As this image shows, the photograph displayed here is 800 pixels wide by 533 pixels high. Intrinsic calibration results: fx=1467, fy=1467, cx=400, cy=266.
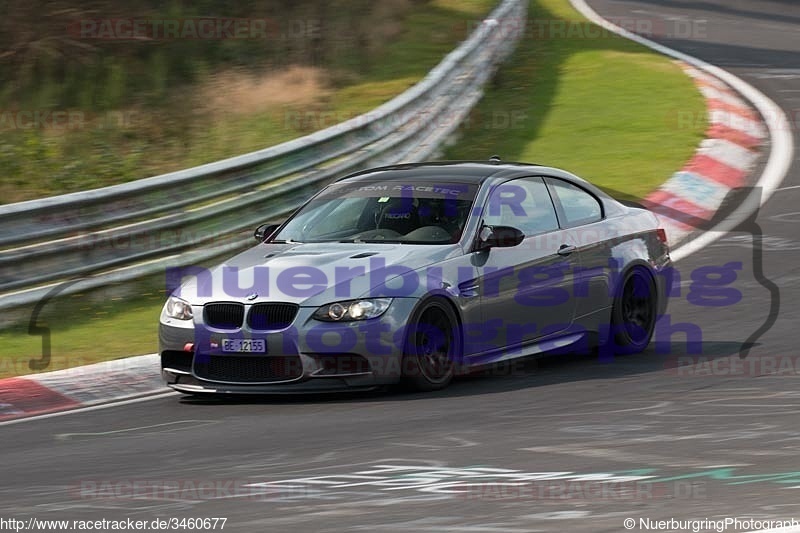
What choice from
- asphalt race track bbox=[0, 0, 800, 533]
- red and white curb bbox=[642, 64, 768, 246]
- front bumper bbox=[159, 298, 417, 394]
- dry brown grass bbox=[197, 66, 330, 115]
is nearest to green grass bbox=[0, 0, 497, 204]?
dry brown grass bbox=[197, 66, 330, 115]

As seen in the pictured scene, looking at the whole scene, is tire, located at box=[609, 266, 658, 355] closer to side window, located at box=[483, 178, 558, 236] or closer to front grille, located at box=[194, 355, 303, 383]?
side window, located at box=[483, 178, 558, 236]

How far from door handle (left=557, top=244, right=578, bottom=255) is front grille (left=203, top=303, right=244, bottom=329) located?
7.86 feet

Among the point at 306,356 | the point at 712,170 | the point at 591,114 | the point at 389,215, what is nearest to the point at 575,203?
the point at 389,215

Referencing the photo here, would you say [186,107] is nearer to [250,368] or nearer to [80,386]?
[80,386]

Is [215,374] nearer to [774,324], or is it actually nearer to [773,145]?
Answer: [774,324]

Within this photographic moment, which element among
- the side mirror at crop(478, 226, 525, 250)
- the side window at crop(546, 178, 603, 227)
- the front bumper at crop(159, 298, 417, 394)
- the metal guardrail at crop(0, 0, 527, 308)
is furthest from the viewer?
the metal guardrail at crop(0, 0, 527, 308)

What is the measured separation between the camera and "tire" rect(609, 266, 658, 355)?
34.2 ft

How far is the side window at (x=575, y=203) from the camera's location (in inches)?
407

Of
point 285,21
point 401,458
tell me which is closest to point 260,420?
point 401,458

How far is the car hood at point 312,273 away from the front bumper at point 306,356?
0.15m

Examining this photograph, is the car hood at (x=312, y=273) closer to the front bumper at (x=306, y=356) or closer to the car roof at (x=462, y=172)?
the front bumper at (x=306, y=356)

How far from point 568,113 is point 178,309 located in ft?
37.2

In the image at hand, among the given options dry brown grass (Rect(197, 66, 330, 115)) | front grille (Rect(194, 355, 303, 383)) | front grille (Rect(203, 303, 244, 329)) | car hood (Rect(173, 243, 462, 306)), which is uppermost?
dry brown grass (Rect(197, 66, 330, 115))

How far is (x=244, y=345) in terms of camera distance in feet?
28.6
